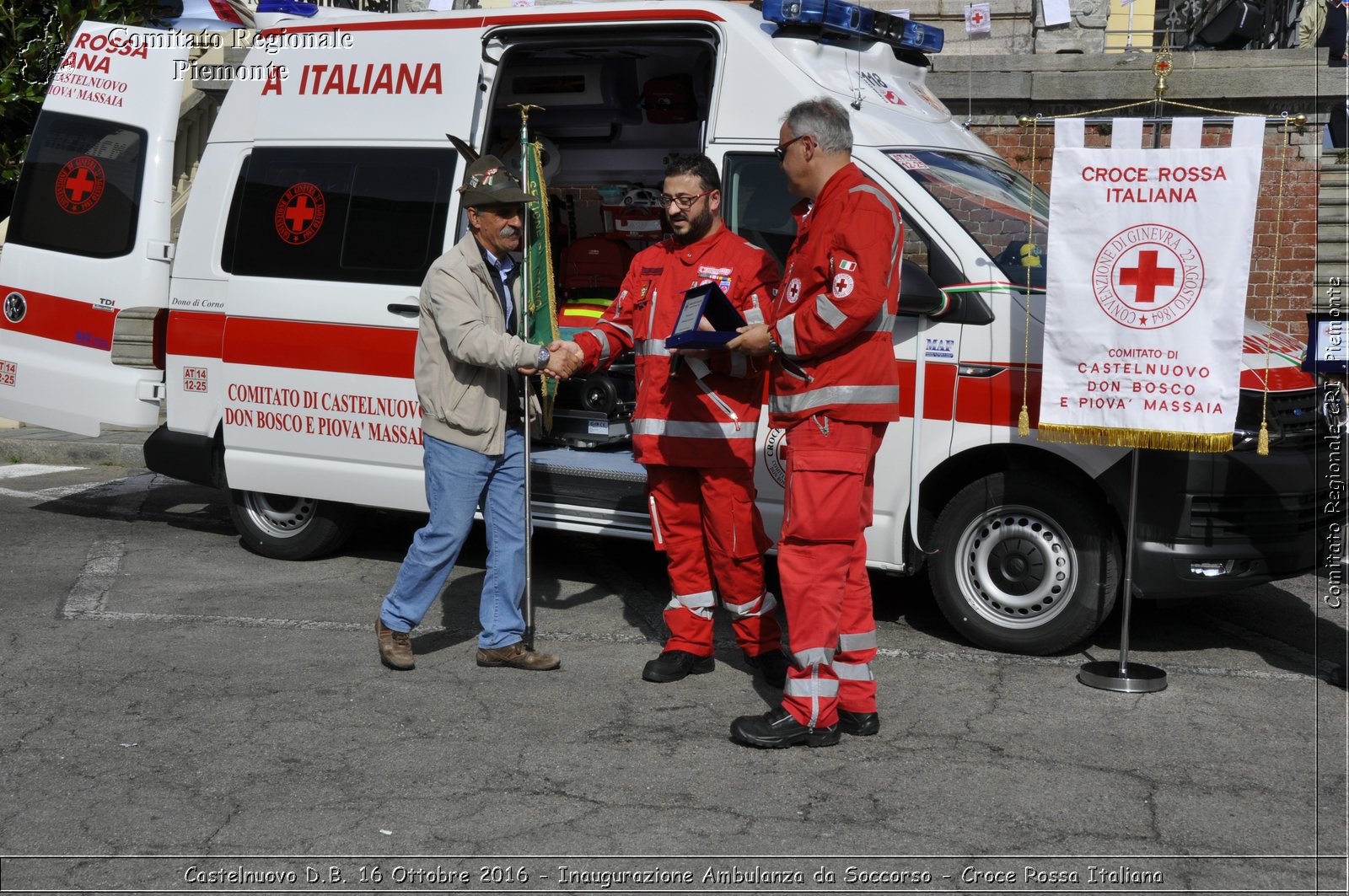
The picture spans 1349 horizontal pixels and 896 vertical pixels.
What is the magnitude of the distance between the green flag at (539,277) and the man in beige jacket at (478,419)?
1.17ft

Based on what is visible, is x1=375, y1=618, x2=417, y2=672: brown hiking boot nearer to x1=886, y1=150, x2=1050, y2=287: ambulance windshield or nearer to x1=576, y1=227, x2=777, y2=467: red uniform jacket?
x1=576, y1=227, x2=777, y2=467: red uniform jacket

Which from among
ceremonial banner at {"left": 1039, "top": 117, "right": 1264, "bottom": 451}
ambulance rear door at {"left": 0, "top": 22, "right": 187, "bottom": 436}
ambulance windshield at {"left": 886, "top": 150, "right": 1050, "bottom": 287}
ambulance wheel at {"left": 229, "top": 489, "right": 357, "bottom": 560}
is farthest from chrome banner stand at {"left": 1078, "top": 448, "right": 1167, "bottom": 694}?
ambulance rear door at {"left": 0, "top": 22, "right": 187, "bottom": 436}

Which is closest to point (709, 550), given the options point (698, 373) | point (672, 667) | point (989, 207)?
point (672, 667)

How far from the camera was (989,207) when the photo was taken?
5.91m

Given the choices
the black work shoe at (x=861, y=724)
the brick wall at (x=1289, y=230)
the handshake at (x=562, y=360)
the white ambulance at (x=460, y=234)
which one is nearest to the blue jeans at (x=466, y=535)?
the handshake at (x=562, y=360)

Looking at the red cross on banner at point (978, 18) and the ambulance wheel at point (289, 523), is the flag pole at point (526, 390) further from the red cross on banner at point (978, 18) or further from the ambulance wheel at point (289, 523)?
the red cross on banner at point (978, 18)

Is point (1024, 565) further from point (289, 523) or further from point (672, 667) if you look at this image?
point (289, 523)

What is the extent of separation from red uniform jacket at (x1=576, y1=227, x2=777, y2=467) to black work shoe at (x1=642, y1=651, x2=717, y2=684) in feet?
2.48

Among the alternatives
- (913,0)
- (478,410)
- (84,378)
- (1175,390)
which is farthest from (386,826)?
(913,0)

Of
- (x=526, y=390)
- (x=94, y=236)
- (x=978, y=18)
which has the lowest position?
(x=526, y=390)

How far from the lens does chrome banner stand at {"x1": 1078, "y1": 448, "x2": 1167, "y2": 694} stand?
5.34 metres

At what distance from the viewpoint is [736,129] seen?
6.10 m

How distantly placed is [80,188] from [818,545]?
5144mm

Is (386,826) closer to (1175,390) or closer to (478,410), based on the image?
(478,410)
